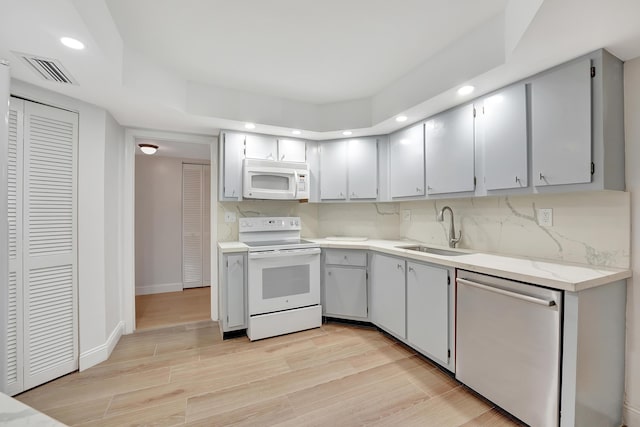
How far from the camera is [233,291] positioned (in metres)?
2.68

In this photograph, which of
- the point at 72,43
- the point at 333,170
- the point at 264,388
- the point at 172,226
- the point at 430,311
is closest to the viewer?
the point at 72,43

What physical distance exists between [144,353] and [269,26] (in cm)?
282

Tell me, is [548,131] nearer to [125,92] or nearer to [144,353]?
[125,92]

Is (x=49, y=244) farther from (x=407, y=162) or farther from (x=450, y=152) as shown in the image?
(x=450, y=152)

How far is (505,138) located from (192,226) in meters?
4.38

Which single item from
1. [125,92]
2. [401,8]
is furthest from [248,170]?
[401,8]

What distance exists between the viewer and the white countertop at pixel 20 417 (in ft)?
1.59

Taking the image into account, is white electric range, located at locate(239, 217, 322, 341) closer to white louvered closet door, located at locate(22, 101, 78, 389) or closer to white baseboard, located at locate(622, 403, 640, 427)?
white louvered closet door, located at locate(22, 101, 78, 389)

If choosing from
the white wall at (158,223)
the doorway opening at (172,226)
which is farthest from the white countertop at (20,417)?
the white wall at (158,223)

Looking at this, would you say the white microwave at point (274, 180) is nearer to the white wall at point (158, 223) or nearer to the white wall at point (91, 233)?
the white wall at point (91, 233)

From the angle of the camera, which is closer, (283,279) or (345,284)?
(283,279)

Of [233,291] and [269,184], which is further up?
[269,184]

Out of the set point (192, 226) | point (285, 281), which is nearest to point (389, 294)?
point (285, 281)

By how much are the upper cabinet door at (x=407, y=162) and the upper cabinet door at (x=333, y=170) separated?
1.76ft
